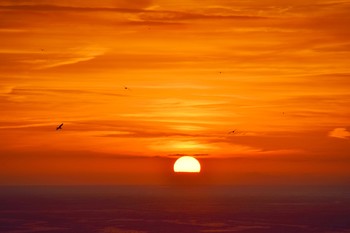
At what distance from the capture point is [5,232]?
77250 mm

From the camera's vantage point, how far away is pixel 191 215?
336ft

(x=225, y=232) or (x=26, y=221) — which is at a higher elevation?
(x=26, y=221)

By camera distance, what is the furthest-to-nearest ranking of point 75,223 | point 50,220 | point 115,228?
point 50,220 < point 75,223 < point 115,228

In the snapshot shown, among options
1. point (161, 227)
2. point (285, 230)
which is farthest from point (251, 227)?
point (161, 227)

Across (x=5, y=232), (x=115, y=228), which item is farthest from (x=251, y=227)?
(x=5, y=232)

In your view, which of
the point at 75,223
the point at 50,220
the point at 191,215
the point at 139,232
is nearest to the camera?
the point at 139,232

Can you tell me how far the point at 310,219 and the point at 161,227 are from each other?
78.1ft

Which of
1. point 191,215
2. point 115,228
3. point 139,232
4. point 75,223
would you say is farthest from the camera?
point 191,215

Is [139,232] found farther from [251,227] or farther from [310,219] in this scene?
[310,219]

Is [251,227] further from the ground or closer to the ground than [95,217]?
closer to the ground

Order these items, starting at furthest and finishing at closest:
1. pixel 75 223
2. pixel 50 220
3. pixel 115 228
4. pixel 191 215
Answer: pixel 191 215 → pixel 50 220 → pixel 75 223 → pixel 115 228

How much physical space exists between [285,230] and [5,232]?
2932 centimetres

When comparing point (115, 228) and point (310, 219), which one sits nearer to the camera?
point (115, 228)

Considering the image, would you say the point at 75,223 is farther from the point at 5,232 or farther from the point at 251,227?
the point at 251,227
